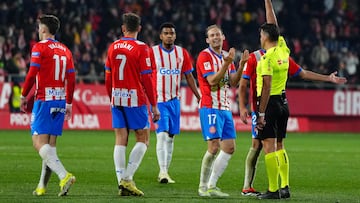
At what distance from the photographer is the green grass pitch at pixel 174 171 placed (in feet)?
38.8

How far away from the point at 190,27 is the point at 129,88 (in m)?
22.1

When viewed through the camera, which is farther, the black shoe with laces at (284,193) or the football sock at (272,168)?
the black shoe with laces at (284,193)

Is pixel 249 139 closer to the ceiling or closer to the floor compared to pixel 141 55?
closer to the floor

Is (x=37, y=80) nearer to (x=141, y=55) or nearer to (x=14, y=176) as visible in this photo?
(x=141, y=55)

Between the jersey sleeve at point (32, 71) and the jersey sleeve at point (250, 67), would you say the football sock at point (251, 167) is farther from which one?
the jersey sleeve at point (32, 71)

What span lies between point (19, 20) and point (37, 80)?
19.7 metres

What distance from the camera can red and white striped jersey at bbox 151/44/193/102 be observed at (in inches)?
593

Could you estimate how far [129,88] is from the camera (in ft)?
39.2

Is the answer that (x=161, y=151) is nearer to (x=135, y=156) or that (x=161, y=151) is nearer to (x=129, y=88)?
(x=135, y=156)

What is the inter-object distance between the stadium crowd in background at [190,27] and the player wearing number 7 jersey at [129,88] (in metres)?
16.6

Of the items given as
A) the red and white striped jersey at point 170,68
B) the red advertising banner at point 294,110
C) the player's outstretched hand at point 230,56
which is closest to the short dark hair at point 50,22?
the player's outstretched hand at point 230,56

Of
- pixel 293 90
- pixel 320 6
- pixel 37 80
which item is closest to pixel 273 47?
pixel 37 80

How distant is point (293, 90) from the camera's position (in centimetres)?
3102

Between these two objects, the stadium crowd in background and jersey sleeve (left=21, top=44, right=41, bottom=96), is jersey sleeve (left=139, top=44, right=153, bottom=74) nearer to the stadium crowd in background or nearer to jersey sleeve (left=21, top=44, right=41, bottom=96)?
jersey sleeve (left=21, top=44, right=41, bottom=96)
